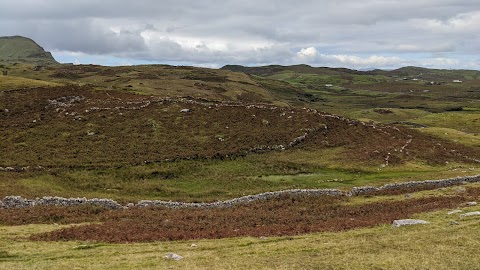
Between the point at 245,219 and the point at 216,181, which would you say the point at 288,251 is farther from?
the point at 216,181

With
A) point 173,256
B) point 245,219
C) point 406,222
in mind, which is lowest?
point 245,219

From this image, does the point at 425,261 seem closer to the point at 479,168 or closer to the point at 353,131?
the point at 479,168

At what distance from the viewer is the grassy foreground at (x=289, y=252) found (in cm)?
2492

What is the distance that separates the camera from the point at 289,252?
28328 millimetres

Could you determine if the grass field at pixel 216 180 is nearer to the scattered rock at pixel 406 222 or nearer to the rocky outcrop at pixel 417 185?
the scattered rock at pixel 406 222

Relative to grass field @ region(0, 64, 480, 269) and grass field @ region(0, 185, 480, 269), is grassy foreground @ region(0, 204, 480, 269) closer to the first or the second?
grass field @ region(0, 185, 480, 269)

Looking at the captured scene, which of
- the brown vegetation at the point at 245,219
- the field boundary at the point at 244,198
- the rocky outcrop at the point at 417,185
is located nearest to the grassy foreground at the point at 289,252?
the brown vegetation at the point at 245,219

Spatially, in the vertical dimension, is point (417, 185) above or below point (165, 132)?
below

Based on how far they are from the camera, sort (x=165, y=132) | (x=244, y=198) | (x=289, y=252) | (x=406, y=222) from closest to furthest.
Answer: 1. (x=289, y=252)
2. (x=406, y=222)
3. (x=244, y=198)
4. (x=165, y=132)

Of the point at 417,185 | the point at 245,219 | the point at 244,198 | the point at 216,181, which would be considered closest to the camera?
the point at 245,219

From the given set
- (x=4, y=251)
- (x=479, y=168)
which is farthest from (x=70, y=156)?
(x=479, y=168)

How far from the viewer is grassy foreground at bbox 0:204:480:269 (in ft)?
81.8

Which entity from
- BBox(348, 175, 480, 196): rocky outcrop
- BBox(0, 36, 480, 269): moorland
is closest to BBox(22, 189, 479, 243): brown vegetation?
BBox(0, 36, 480, 269): moorland

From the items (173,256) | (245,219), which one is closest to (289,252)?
(173,256)
